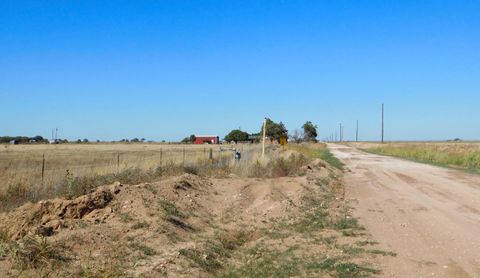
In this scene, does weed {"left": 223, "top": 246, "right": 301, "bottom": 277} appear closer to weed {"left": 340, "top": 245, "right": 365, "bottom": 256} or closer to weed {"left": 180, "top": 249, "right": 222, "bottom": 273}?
weed {"left": 180, "top": 249, "right": 222, "bottom": 273}

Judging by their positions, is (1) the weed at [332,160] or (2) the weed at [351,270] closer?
(2) the weed at [351,270]

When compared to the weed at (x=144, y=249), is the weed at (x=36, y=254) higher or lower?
higher

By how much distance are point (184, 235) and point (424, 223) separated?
5.41m

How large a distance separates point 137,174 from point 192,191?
3.33 metres

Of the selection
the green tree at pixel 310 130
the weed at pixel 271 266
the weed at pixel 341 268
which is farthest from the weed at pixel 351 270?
the green tree at pixel 310 130

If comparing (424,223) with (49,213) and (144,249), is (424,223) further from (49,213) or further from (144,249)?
(49,213)

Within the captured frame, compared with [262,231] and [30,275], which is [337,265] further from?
[30,275]

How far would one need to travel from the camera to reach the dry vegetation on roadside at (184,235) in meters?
7.47

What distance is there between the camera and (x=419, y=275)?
7547 mm

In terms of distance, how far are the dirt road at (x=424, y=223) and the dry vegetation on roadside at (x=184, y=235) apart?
443mm

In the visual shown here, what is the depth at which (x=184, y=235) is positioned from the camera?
33.7 ft

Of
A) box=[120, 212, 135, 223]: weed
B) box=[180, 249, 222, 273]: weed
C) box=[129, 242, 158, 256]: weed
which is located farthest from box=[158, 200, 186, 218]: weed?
box=[180, 249, 222, 273]: weed

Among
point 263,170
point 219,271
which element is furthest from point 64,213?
point 263,170

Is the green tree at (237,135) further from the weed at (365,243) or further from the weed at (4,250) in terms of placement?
the weed at (4,250)
